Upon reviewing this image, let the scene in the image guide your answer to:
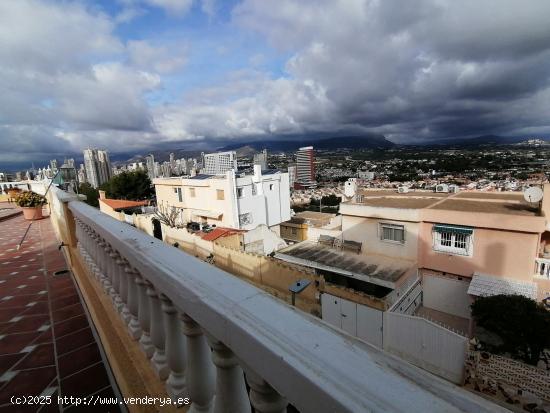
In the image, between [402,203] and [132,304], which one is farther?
[402,203]

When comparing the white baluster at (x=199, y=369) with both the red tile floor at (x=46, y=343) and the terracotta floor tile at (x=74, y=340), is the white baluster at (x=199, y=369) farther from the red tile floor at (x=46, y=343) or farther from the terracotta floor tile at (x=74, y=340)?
the terracotta floor tile at (x=74, y=340)

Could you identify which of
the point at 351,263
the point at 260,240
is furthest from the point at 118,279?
the point at 260,240

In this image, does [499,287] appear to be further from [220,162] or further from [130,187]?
[130,187]

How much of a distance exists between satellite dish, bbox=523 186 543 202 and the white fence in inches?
227

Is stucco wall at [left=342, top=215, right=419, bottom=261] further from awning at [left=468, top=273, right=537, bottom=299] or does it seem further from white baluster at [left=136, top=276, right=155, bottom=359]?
white baluster at [left=136, top=276, right=155, bottom=359]

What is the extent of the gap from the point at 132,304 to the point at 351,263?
1147 cm

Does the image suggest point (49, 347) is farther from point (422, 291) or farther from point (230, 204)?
point (230, 204)

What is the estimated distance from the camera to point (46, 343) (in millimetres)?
2418

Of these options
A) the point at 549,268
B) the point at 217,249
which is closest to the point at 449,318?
the point at 549,268

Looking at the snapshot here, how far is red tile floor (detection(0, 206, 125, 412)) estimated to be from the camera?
194 cm

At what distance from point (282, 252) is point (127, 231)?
12578 mm

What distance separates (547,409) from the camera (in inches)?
281

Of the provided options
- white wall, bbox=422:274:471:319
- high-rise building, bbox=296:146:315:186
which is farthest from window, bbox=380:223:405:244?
high-rise building, bbox=296:146:315:186

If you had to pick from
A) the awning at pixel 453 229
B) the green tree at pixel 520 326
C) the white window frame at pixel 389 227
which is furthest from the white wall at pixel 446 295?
the green tree at pixel 520 326
